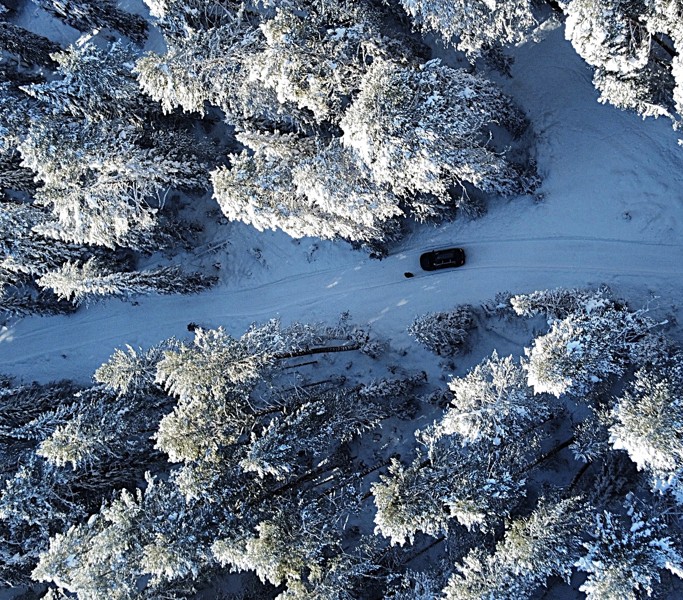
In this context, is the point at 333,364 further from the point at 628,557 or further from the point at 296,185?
the point at 628,557

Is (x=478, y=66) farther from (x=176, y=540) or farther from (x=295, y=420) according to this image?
(x=176, y=540)

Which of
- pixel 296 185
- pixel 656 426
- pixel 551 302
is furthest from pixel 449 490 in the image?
pixel 296 185

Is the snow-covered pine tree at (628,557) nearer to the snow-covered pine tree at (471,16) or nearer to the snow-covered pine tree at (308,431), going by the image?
the snow-covered pine tree at (308,431)

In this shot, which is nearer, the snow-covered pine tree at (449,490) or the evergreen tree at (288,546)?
the snow-covered pine tree at (449,490)

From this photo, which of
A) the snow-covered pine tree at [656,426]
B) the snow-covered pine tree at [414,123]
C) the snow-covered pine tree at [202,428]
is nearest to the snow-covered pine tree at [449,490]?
the snow-covered pine tree at [656,426]

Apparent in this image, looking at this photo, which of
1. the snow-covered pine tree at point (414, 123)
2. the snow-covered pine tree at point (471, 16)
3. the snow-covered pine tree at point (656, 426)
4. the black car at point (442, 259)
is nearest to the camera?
the snow-covered pine tree at point (656, 426)

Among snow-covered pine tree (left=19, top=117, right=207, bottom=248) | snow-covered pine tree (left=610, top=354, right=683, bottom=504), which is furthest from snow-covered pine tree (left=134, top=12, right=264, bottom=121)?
snow-covered pine tree (left=610, top=354, right=683, bottom=504)
